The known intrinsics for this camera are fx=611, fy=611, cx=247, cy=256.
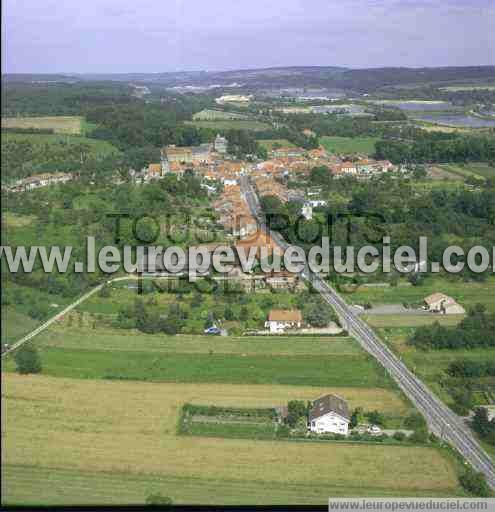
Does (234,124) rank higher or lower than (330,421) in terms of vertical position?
higher

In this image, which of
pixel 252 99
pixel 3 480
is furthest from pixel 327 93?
pixel 3 480

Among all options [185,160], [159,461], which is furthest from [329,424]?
[185,160]

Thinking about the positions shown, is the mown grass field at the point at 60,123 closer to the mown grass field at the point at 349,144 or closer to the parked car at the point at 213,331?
the mown grass field at the point at 349,144

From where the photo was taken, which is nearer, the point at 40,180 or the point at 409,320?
the point at 409,320

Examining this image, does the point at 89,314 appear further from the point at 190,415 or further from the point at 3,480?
the point at 3,480

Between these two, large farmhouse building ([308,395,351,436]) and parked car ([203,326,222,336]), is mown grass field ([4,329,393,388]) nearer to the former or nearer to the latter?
parked car ([203,326,222,336])

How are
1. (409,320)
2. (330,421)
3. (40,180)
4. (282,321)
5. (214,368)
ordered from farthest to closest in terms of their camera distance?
(40,180) → (409,320) → (282,321) → (214,368) → (330,421)

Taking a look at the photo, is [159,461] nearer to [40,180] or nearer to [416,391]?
[416,391]
